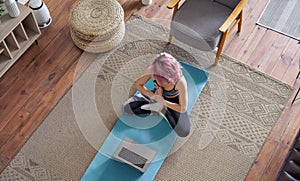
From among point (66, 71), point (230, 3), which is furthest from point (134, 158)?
point (230, 3)

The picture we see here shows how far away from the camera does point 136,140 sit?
9.45ft

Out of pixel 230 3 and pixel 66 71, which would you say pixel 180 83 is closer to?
pixel 230 3

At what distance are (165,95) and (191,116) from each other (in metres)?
0.47

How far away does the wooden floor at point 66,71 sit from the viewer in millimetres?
3002

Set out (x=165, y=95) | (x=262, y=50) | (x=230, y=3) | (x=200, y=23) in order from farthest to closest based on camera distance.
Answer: (x=262, y=50)
(x=230, y=3)
(x=200, y=23)
(x=165, y=95)

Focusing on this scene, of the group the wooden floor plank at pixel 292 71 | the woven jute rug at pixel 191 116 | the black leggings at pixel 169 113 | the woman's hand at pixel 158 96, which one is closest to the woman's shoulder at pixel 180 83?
the woman's hand at pixel 158 96

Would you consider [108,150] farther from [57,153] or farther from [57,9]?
[57,9]

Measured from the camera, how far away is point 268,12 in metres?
3.60

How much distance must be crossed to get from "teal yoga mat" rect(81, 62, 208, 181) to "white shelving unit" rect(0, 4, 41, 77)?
40.8 inches

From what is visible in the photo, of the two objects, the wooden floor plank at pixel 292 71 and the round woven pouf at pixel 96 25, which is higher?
the wooden floor plank at pixel 292 71

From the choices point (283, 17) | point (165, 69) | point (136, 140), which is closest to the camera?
point (165, 69)

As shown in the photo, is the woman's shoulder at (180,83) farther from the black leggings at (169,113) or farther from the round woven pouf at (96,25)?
the round woven pouf at (96,25)

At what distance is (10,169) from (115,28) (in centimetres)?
136

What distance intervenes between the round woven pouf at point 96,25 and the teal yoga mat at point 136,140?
1.78 feet
